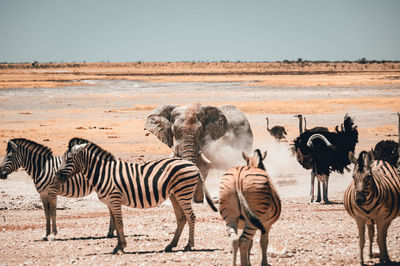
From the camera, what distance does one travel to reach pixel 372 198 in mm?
7590

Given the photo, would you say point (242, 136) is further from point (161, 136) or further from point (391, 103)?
point (391, 103)

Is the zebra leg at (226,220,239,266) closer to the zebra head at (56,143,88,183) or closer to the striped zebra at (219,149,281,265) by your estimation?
the striped zebra at (219,149,281,265)

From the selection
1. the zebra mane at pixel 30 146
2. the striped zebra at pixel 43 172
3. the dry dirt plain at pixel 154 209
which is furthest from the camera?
the zebra mane at pixel 30 146

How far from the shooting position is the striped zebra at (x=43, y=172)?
11203 mm

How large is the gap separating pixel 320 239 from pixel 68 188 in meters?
4.68

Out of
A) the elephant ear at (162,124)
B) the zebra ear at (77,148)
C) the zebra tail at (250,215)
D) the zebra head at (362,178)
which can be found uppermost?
the elephant ear at (162,124)

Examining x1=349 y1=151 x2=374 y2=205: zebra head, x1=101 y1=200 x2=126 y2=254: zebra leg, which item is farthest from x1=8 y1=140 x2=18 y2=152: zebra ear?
x1=349 y1=151 x2=374 y2=205: zebra head

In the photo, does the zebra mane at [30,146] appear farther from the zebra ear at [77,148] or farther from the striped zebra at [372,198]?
the striped zebra at [372,198]

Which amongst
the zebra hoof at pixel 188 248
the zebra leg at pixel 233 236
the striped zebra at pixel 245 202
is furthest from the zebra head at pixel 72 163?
the zebra leg at pixel 233 236

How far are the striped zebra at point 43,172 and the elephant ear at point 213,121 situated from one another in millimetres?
5561

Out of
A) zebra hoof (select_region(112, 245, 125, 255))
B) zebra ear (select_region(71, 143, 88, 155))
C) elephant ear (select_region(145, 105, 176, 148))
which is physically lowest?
zebra hoof (select_region(112, 245, 125, 255))

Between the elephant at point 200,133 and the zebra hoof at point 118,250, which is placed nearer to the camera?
the zebra hoof at point 118,250

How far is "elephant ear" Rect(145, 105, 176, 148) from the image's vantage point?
54.7ft

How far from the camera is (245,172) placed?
24.8 feet
